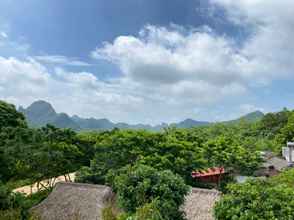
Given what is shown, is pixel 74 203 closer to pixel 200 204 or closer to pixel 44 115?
pixel 200 204

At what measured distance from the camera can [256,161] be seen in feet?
67.6

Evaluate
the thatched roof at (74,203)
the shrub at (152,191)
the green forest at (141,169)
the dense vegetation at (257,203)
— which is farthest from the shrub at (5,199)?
the dense vegetation at (257,203)

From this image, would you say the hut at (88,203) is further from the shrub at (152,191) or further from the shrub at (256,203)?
the shrub at (256,203)

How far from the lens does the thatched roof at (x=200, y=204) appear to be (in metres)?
12.9

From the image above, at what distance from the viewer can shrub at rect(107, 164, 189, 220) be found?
10.4 meters

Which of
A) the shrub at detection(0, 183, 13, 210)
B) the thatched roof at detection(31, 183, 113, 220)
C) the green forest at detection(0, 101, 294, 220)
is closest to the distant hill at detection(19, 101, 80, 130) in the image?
the green forest at detection(0, 101, 294, 220)

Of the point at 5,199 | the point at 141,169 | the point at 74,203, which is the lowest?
the point at 74,203

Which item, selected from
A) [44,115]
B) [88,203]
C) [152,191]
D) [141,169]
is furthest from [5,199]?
[44,115]

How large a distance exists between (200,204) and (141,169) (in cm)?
394

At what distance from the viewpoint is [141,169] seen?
11.1 m

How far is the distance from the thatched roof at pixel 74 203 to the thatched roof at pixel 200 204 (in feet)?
11.1

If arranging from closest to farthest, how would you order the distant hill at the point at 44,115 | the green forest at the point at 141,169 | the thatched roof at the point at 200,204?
1. the green forest at the point at 141,169
2. the thatched roof at the point at 200,204
3. the distant hill at the point at 44,115

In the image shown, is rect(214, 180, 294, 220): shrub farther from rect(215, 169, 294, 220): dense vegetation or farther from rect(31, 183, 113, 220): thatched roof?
rect(31, 183, 113, 220): thatched roof

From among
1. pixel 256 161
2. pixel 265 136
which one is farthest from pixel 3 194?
pixel 265 136
